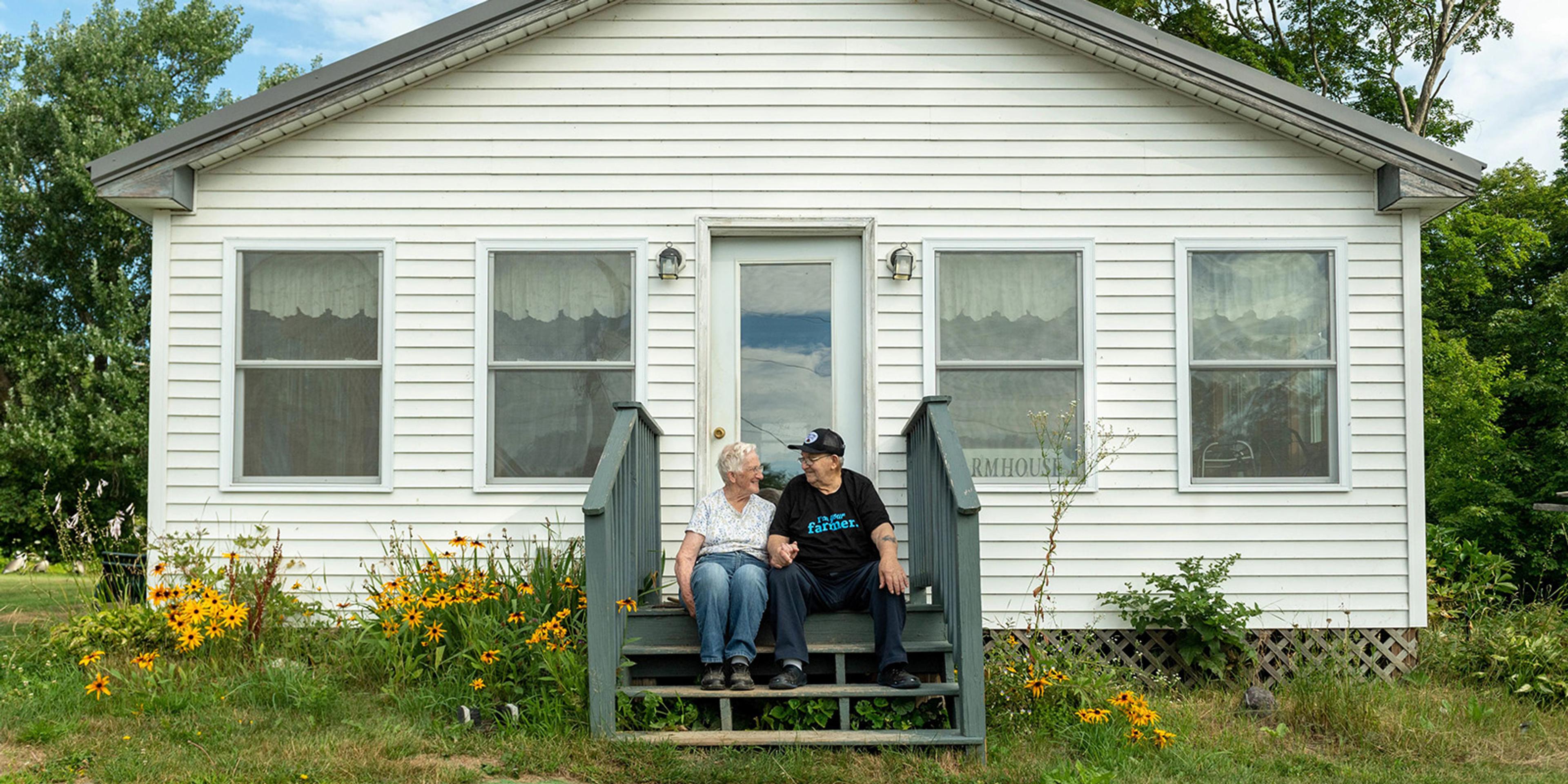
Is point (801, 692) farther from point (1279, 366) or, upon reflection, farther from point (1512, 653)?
point (1512, 653)

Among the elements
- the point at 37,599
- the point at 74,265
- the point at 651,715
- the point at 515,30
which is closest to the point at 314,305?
the point at 515,30

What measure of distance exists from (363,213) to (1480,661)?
656 cm

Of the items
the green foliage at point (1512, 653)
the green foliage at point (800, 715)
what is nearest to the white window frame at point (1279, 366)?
the green foliage at point (1512, 653)

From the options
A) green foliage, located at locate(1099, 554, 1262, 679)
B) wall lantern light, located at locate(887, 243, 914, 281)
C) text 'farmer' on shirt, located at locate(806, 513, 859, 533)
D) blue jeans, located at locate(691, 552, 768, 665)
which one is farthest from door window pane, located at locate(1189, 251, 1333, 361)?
blue jeans, located at locate(691, 552, 768, 665)

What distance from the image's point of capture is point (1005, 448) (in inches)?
235

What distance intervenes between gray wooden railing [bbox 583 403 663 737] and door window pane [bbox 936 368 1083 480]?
5.76ft

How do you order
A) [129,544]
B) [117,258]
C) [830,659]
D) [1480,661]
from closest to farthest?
[830,659] → [1480,661] → [129,544] → [117,258]

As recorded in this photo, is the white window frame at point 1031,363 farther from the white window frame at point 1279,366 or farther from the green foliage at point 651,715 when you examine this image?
the green foliage at point 651,715

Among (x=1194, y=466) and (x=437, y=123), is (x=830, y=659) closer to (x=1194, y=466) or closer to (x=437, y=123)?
(x=1194, y=466)

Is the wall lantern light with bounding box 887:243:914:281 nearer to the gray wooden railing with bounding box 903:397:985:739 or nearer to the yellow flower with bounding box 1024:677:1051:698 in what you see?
the gray wooden railing with bounding box 903:397:985:739

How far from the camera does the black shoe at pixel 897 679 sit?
4.44 meters

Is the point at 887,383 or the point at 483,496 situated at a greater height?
the point at 887,383

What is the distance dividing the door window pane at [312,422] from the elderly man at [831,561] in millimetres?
2525

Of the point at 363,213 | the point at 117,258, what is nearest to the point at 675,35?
the point at 363,213
